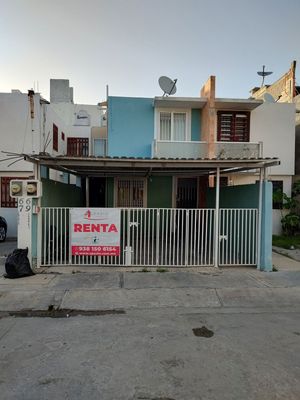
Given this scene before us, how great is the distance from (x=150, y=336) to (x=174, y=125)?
1139 cm

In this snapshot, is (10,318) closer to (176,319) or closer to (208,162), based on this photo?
(176,319)

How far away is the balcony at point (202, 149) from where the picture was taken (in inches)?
528

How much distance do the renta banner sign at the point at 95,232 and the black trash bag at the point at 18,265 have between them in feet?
3.68

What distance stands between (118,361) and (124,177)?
1040 centimetres

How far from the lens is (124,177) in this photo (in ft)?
44.6

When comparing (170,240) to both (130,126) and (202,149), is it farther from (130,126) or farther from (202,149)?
(130,126)

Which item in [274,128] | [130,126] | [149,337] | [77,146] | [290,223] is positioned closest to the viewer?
[149,337]

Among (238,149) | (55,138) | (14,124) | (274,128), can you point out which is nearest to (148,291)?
(238,149)

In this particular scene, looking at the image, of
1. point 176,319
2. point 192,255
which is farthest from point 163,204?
point 176,319

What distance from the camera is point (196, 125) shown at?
1448 cm

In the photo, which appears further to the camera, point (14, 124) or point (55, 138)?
point (55, 138)

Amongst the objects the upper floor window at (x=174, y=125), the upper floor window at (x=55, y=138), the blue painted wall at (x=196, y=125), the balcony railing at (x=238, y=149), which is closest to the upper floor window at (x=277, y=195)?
the balcony railing at (x=238, y=149)

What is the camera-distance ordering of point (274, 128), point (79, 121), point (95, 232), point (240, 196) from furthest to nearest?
point (79, 121)
point (274, 128)
point (240, 196)
point (95, 232)

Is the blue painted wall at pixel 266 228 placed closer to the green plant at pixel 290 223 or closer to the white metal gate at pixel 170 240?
the white metal gate at pixel 170 240
